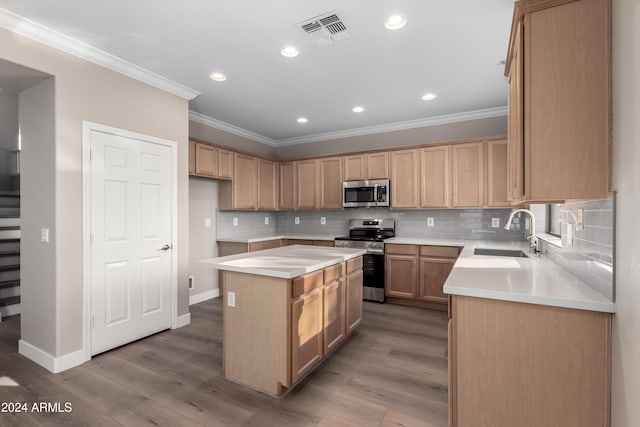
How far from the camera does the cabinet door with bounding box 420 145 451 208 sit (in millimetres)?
4242

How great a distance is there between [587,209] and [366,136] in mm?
3827

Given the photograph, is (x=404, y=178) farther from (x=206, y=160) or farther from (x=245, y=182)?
(x=206, y=160)

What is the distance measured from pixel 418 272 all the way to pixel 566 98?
3030 mm

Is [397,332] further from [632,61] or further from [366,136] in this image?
[366,136]

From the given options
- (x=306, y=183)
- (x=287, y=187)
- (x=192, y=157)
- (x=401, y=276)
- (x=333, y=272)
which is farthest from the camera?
(x=287, y=187)

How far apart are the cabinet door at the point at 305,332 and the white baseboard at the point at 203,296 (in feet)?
8.45

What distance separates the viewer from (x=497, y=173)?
3967 mm

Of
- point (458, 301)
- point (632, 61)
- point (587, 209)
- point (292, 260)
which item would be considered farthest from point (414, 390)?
point (632, 61)

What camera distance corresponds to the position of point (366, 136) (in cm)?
518

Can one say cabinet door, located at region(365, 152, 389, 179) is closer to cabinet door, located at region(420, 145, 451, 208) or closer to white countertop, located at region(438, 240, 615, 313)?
cabinet door, located at region(420, 145, 451, 208)

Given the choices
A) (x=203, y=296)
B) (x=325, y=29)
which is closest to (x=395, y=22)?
(x=325, y=29)

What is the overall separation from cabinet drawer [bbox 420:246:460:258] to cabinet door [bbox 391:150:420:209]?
708 millimetres

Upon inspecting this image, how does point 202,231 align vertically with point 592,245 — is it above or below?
below

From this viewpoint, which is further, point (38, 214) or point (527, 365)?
point (38, 214)
